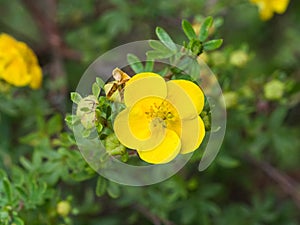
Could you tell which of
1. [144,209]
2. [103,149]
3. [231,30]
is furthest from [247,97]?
[231,30]

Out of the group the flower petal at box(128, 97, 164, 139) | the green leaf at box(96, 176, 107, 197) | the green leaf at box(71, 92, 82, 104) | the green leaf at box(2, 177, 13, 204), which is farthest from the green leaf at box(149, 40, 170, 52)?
the green leaf at box(2, 177, 13, 204)

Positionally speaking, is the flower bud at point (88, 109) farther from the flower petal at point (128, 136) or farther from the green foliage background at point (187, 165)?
the green foliage background at point (187, 165)

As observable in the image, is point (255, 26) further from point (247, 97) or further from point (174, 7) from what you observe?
point (247, 97)

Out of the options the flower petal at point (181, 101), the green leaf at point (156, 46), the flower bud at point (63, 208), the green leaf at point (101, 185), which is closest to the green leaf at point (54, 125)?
the flower bud at point (63, 208)

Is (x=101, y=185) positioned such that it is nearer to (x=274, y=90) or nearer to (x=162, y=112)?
(x=162, y=112)

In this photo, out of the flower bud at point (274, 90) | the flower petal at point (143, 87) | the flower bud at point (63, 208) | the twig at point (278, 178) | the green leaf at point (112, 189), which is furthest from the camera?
the twig at point (278, 178)

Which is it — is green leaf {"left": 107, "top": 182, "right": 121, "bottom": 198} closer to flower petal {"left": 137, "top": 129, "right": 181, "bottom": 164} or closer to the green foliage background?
the green foliage background

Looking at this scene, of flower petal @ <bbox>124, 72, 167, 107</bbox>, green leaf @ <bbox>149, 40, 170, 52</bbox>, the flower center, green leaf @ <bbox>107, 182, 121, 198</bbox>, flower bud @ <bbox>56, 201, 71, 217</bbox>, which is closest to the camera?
flower petal @ <bbox>124, 72, 167, 107</bbox>
